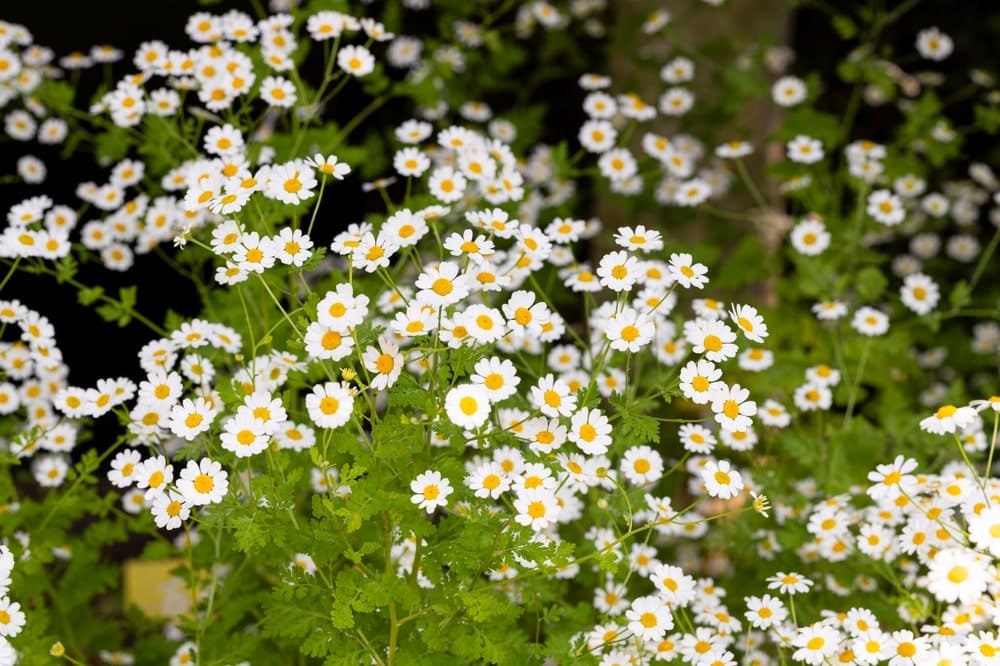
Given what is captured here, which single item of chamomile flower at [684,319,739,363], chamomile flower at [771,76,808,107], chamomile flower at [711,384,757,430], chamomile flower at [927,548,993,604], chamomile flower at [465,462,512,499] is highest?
chamomile flower at [684,319,739,363]

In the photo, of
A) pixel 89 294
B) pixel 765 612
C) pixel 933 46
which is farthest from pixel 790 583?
pixel 933 46

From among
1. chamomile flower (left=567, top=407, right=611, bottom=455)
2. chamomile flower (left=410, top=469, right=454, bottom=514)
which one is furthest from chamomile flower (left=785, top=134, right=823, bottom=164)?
chamomile flower (left=410, top=469, right=454, bottom=514)

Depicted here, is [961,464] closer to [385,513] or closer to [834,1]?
[385,513]

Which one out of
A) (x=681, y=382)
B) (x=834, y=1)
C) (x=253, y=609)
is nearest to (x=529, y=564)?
(x=681, y=382)

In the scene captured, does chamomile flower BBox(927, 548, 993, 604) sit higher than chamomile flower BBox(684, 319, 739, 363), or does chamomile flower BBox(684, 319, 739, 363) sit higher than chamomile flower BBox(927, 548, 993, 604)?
chamomile flower BBox(684, 319, 739, 363)

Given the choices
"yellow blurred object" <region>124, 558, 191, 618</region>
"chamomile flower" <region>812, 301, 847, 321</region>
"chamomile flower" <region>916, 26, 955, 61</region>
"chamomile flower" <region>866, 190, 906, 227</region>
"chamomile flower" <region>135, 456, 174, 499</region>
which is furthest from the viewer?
"chamomile flower" <region>916, 26, 955, 61</region>

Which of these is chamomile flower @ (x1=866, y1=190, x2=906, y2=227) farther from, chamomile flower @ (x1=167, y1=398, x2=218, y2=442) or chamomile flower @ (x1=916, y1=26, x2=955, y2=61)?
chamomile flower @ (x1=167, y1=398, x2=218, y2=442)

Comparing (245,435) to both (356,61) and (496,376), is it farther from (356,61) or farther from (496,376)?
(356,61)
